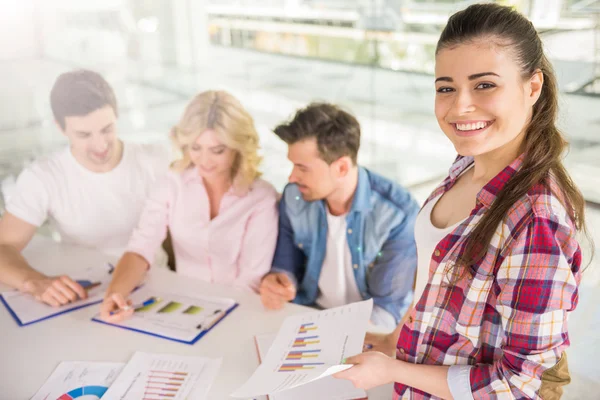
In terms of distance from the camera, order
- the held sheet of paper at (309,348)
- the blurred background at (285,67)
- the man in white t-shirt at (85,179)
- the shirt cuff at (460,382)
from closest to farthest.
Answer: the shirt cuff at (460,382) → the held sheet of paper at (309,348) → the man in white t-shirt at (85,179) → the blurred background at (285,67)

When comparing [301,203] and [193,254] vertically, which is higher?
[301,203]

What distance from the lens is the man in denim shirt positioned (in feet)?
5.97

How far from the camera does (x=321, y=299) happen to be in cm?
199

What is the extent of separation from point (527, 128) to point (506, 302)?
34cm

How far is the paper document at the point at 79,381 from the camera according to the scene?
1311 mm

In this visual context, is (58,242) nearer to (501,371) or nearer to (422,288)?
(422,288)

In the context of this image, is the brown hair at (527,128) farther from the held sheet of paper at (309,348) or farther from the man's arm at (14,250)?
the man's arm at (14,250)

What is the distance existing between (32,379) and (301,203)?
97 centimetres

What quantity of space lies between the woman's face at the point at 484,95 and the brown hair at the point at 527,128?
17 mm

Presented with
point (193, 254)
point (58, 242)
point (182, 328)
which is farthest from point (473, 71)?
point (58, 242)

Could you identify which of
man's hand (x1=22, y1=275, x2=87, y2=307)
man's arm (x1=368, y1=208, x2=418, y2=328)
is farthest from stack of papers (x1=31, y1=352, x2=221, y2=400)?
man's arm (x1=368, y1=208, x2=418, y2=328)

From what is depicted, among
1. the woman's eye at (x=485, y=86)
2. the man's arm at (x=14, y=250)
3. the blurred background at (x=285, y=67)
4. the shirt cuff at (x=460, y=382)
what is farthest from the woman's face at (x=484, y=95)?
the man's arm at (x=14, y=250)

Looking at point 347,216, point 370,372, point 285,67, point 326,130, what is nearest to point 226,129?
point 326,130

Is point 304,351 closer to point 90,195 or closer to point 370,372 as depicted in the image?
point 370,372
